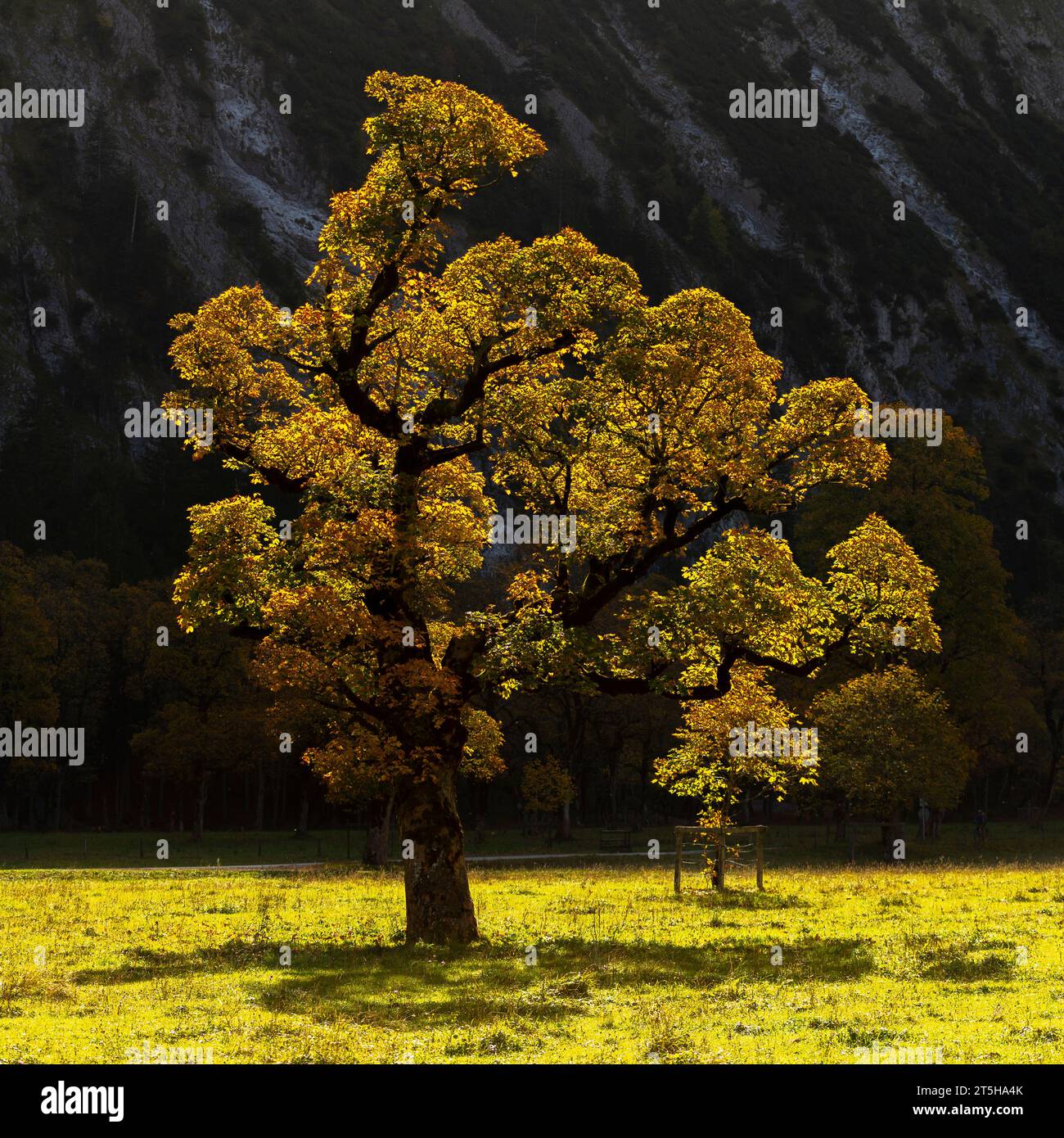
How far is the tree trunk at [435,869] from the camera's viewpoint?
924 inches

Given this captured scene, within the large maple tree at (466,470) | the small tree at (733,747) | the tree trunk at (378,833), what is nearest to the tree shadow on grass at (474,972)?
the large maple tree at (466,470)

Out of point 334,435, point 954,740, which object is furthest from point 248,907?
point 954,740

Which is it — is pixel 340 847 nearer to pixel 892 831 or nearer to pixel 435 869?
pixel 892 831

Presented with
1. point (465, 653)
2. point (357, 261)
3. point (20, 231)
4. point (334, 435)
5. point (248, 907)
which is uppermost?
point (20, 231)

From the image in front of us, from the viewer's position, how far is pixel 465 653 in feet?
82.3

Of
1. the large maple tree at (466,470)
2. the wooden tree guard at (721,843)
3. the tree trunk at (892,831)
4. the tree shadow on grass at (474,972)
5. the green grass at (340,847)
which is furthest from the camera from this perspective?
the tree trunk at (892,831)

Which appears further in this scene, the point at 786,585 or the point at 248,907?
Result: the point at 248,907

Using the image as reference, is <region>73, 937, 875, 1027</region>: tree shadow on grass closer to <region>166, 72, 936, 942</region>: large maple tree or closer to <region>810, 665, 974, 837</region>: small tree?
<region>166, 72, 936, 942</region>: large maple tree

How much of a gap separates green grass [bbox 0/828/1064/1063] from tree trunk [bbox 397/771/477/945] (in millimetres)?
626

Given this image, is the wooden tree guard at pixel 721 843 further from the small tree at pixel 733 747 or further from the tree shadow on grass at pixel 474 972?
the tree shadow on grass at pixel 474 972

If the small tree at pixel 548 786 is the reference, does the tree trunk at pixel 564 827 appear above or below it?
below

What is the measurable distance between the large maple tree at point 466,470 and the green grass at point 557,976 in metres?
3.84
